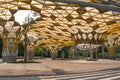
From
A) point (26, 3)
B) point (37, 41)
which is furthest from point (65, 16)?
point (37, 41)

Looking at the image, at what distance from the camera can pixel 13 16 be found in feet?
134

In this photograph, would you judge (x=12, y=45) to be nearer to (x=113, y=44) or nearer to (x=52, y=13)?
(x=52, y=13)

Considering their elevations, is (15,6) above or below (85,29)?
above

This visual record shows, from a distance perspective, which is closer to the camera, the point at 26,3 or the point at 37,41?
the point at 26,3

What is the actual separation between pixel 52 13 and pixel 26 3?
6.76 metres

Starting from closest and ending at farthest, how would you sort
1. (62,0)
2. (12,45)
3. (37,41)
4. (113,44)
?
(62,0) → (12,45) → (37,41) → (113,44)

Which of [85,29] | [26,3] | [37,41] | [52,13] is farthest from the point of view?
[37,41]

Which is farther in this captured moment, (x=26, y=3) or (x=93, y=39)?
(x=93, y=39)

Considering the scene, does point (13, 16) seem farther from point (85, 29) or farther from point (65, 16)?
point (85, 29)

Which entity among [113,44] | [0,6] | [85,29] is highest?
[0,6]

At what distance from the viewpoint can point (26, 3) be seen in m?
32.5

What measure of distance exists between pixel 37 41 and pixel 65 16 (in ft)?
125

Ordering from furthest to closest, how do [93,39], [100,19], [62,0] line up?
[93,39] < [100,19] < [62,0]

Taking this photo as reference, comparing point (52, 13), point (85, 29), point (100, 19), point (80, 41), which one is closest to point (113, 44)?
point (80, 41)
